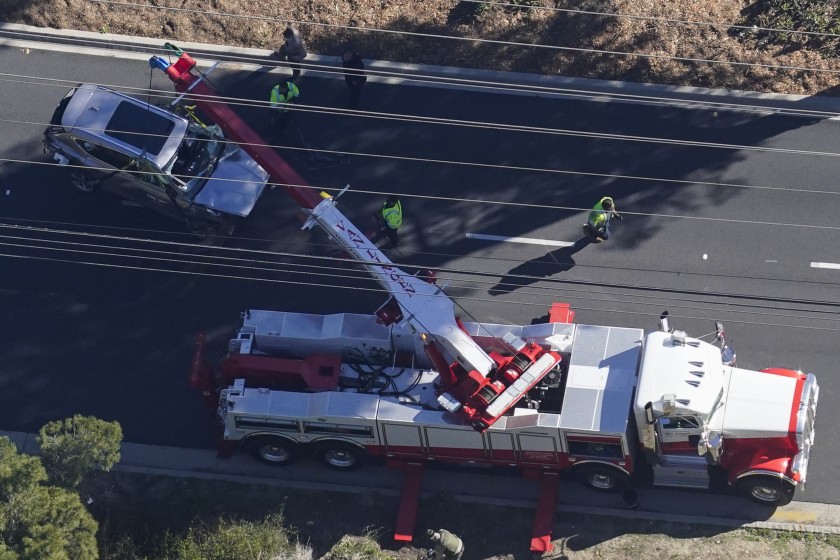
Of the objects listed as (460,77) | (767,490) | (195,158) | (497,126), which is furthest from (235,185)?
(767,490)

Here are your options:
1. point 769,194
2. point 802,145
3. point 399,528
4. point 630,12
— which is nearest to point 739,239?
point 769,194

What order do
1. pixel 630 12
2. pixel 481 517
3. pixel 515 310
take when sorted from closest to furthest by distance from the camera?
pixel 481 517, pixel 515 310, pixel 630 12

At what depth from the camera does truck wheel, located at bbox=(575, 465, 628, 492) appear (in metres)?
20.1

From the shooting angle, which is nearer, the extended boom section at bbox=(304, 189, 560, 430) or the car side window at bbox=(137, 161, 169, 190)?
the extended boom section at bbox=(304, 189, 560, 430)

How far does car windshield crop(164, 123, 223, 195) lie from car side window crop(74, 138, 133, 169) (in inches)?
37.8

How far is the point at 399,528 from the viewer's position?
67.2 feet

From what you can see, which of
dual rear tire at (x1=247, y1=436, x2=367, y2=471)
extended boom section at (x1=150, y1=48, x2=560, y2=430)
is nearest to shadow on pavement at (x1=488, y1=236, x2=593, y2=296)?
extended boom section at (x1=150, y1=48, x2=560, y2=430)

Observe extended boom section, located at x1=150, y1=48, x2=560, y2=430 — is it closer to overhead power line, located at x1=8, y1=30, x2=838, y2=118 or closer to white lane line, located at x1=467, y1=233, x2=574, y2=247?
white lane line, located at x1=467, y1=233, x2=574, y2=247

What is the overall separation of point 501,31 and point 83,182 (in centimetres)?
958

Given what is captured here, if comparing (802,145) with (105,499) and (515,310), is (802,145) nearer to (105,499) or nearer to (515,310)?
(515,310)

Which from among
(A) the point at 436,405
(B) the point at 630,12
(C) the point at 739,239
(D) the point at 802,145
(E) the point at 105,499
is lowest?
(E) the point at 105,499

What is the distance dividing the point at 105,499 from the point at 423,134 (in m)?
9.76

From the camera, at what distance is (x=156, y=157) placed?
2280 cm

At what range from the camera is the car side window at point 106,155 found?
908 inches
